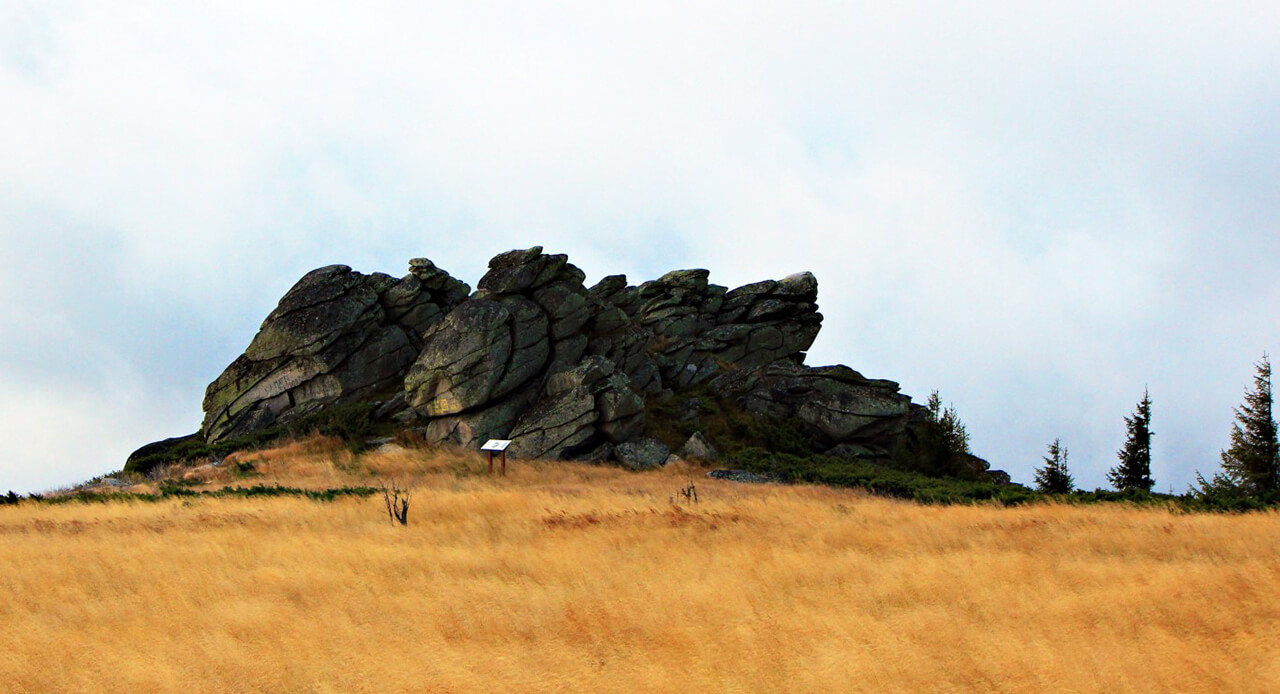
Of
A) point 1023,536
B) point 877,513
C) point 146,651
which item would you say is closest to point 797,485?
point 877,513

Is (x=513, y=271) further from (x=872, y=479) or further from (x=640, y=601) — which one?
(x=640, y=601)

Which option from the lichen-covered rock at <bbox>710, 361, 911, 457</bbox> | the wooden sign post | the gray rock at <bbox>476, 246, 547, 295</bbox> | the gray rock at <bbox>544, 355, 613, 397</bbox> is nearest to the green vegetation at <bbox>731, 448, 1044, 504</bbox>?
the lichen-covered rock at <bbox>710, 361, 911, 457</bbox>

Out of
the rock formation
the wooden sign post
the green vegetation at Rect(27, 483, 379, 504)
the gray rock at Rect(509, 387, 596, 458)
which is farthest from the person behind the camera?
the rock formation

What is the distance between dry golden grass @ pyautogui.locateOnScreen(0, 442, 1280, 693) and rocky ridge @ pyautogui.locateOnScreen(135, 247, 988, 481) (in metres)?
17.7

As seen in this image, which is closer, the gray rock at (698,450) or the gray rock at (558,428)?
the gray rock at (558,428)

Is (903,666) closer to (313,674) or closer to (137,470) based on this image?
(313,674)

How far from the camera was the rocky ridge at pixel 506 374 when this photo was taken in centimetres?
3978

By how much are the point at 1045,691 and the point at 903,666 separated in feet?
4.88

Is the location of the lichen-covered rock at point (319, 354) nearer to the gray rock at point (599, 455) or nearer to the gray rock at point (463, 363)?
the gray rock at point (463, 363)

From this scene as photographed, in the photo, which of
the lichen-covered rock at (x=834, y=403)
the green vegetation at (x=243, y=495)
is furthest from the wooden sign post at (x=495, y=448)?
the lichen-covered rock at (x=834, y=403)

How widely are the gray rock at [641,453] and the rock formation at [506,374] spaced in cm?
8

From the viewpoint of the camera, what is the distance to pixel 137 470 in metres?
41.3

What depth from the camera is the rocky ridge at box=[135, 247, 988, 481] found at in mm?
39781

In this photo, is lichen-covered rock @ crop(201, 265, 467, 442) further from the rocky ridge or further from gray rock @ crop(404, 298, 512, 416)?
gray rock @ crop(404, 298, 512, 416)
